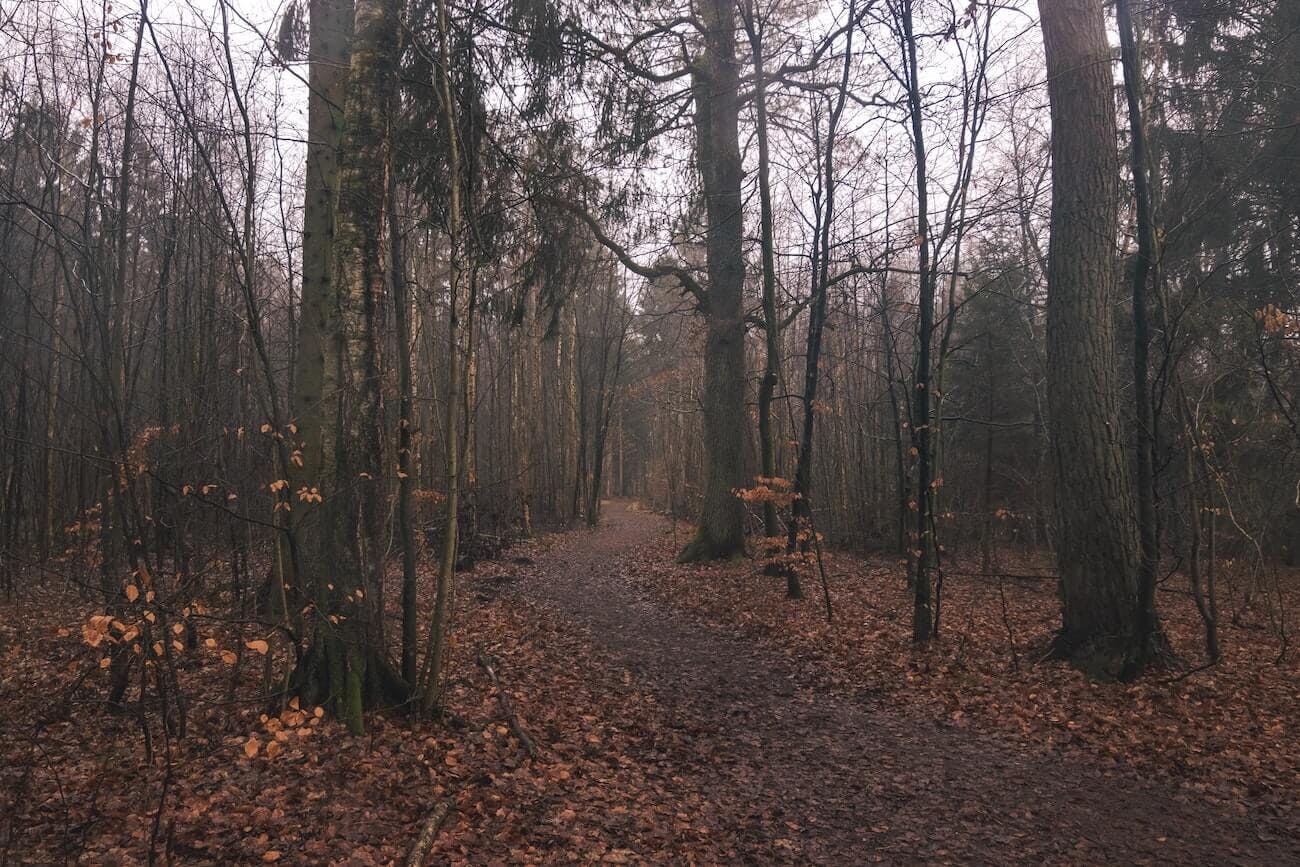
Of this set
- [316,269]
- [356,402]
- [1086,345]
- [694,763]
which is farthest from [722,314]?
[694,763]

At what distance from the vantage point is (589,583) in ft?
45.4

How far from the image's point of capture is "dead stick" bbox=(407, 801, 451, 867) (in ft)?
12.0

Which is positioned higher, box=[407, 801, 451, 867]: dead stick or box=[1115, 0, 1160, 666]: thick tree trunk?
box=[1115, 0, 1160, 666]: thick tree trunk

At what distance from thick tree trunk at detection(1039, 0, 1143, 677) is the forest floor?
2.62 feet

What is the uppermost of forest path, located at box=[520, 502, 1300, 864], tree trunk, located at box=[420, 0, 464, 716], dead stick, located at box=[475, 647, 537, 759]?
tree trunk, located at box=[420, 0, 464, 716]

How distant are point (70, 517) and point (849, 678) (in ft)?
39.5

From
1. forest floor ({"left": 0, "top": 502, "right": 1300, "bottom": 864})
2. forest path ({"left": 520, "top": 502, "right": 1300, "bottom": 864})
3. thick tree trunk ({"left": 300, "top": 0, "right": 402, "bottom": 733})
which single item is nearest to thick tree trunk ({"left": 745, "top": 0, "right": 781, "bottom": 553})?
forest floor ({"left": 0, "top": 502, "right": 1300, "bottom": 864})

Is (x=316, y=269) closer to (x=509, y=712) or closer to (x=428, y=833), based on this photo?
(x=509, y=712)

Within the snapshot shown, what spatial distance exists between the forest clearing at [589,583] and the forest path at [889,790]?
3 cm

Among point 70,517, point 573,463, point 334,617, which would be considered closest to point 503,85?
point 334,617

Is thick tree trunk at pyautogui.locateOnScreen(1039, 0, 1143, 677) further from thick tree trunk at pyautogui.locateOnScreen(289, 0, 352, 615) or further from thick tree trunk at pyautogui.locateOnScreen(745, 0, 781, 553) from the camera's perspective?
thick tree trunk at pyautogui.locateOnScreen(289, 0, 352, 615)

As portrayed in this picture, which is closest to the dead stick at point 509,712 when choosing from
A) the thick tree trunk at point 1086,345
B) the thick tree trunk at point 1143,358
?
the thick tree trunk at point 1086,345

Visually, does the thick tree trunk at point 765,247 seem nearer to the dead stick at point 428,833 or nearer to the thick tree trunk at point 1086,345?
the thick tree trunk at point 1086,345

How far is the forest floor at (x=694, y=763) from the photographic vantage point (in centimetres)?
395
